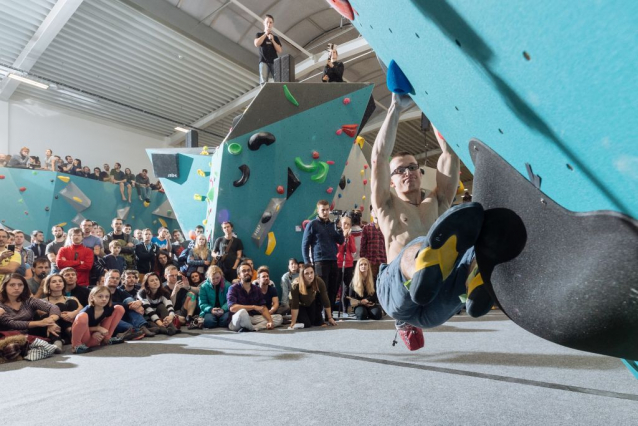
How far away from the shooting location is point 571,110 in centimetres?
63

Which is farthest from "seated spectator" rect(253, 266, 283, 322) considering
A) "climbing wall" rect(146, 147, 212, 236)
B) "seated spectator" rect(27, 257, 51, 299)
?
"seated spectator" rect(27, 257, 51, 299)

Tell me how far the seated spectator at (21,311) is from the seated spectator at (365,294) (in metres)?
3.30

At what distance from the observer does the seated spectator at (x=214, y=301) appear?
15.5ft

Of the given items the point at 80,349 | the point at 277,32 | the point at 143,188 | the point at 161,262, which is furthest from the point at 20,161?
the point at 80,349

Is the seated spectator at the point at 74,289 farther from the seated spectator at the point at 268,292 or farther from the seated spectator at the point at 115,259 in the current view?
the seated spectator at the point at 268,292

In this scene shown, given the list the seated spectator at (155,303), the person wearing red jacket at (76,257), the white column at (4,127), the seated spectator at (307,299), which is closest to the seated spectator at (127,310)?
the seated spectator at (155,303)

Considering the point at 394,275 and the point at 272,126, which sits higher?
the point at 272,126

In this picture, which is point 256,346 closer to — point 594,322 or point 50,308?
point 50,308

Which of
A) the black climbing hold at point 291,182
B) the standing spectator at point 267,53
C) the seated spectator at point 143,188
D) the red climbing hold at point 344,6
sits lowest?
the red climbing hold at point 344,6

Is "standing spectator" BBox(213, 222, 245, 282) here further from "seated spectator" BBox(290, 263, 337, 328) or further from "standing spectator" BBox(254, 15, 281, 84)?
"standing spectator" BBox(254, 15, 281, 84)

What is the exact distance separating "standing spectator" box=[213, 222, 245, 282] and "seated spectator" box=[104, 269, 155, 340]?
1.34 metres

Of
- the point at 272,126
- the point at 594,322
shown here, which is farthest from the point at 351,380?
the point at 272,126

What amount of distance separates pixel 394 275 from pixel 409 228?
0.40 metres

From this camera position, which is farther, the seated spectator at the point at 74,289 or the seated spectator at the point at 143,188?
the seated spectator at the point at 143,188
